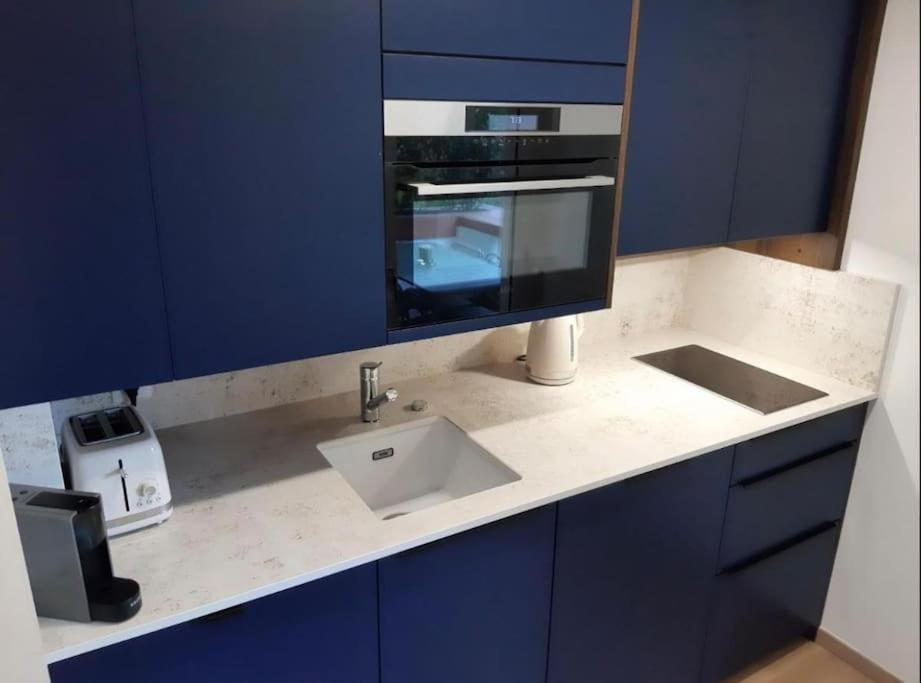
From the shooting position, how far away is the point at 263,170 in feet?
4.12

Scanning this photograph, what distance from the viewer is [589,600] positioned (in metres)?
1.73

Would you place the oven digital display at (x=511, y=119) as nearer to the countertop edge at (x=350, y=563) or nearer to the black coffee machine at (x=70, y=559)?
the countertop edge at (x=350, y=563)

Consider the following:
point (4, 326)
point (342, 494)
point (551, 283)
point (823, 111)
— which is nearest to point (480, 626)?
point (342, 494)

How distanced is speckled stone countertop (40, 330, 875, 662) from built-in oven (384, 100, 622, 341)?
35 cm

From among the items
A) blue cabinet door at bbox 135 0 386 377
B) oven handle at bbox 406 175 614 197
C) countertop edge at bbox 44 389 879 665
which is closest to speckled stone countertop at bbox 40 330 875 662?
countertop edge at bbox 44 389 879 665

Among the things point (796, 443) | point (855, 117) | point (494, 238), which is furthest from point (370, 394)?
point (855, 117)

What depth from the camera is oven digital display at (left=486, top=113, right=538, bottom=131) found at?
1479 millimetres

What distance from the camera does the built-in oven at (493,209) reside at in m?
1.42

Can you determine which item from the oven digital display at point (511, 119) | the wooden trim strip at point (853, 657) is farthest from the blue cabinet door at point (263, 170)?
the wooden trim strip at point (853, 657)

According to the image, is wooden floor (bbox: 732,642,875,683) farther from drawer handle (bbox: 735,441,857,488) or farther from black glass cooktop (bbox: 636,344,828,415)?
black glass cooktop (bbox: 636,344,828,415)

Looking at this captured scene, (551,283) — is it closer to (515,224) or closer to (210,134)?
(515,224)

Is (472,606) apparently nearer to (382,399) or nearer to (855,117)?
(382,399)

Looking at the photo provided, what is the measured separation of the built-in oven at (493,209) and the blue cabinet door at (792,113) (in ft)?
1.83

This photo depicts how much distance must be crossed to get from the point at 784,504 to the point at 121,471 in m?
1.79
